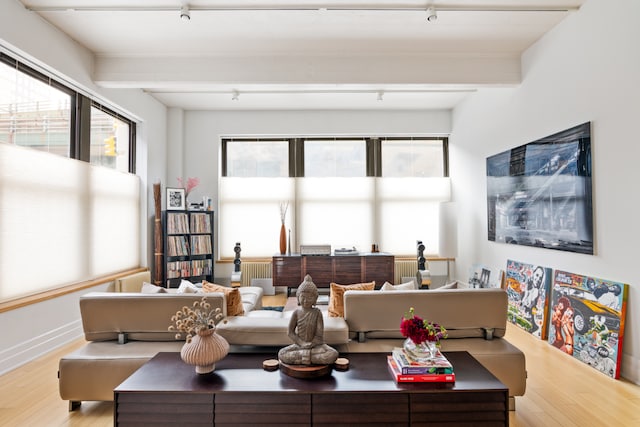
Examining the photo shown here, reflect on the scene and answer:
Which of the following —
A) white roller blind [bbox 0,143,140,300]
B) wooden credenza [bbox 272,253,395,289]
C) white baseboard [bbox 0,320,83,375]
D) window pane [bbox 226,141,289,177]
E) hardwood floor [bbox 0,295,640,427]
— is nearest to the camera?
hardwood floor [bbox 0,295,640,427]

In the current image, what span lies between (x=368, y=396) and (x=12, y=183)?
3.62 metres

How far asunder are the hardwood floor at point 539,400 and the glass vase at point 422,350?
902 mm

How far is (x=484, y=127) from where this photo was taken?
549 centimetres

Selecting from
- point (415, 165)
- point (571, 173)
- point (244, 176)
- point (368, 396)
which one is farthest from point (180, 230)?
point (571, 173)

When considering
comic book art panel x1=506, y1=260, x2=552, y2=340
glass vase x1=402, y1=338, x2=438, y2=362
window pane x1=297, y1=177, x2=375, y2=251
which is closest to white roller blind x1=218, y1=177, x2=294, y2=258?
window pane x1=297, y1=177, x2=375, y2=251

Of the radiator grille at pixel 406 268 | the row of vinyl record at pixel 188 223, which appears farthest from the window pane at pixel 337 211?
the row of vinyl record at pixel 188 223

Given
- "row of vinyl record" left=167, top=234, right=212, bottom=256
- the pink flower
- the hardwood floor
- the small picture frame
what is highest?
the pink flower

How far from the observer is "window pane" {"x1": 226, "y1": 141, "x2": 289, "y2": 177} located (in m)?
6.91

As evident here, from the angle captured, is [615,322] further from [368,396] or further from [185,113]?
[185,113]

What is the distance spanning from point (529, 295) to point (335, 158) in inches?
156

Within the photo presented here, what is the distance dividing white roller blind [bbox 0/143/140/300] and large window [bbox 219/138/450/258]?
1.99m

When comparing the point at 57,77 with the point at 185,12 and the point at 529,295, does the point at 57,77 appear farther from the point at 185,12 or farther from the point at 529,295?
the point at 529,295

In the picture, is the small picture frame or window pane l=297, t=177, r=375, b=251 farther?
window pane l=297, t=177, r=375, b=251

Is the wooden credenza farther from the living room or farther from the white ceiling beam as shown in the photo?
the white ceiling beam
